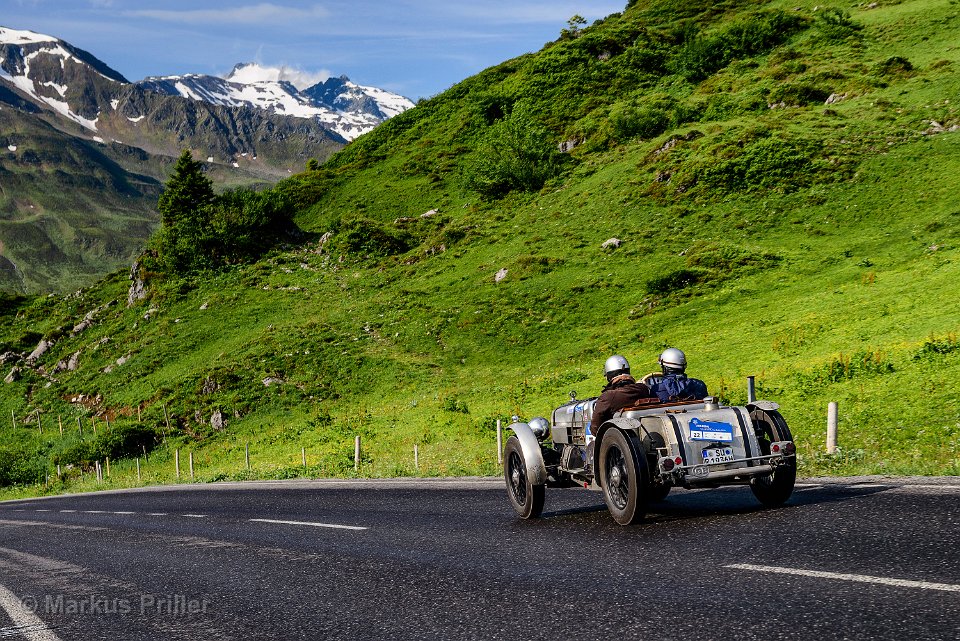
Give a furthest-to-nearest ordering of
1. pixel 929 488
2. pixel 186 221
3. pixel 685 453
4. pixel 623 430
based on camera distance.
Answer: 1. pixel 186 221
2. pixel 929 488
3. pixel 623 430
4. pixel 685 453

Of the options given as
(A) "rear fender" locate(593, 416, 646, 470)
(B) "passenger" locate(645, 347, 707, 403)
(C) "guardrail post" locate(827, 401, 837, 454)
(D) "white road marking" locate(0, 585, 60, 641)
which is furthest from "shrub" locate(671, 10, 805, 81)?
(D) "white road marking" locate(0, 585, 60, 641)

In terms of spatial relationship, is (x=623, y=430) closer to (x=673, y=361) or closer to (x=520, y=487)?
(x=673, y=361)

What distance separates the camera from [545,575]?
278 inches

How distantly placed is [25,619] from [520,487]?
6.20m

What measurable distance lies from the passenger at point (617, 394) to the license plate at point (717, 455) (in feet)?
3.46

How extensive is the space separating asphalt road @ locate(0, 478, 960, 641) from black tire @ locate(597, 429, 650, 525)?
0.88 feet

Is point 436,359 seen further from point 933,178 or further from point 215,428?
point 933,178

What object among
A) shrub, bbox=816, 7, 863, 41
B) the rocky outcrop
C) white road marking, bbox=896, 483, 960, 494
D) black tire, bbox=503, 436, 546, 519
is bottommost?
white road marking, bbox=896, 483, 960, 494

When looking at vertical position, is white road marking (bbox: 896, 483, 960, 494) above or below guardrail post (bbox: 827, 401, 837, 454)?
below

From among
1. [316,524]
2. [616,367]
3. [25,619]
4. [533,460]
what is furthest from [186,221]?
[25,619]

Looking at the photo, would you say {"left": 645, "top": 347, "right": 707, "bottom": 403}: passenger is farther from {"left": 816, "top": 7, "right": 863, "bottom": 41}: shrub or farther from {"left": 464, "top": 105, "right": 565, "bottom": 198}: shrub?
{"left": 816, "top": 7, "right": 863, "bottom": 41}: shrub

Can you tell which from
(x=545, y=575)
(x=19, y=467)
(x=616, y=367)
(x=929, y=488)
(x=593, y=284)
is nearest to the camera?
(x=545, y=575)

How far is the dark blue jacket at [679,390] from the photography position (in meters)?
9.58

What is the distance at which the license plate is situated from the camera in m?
8.65
